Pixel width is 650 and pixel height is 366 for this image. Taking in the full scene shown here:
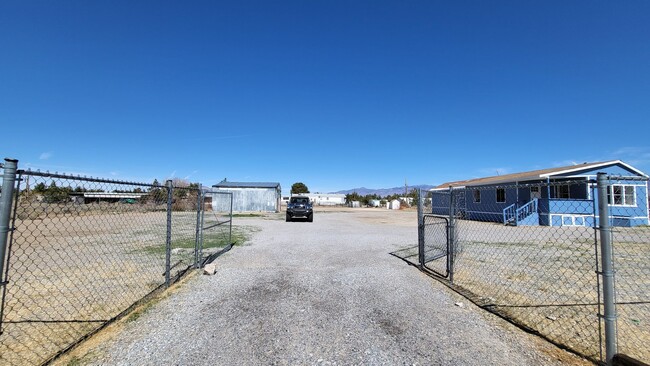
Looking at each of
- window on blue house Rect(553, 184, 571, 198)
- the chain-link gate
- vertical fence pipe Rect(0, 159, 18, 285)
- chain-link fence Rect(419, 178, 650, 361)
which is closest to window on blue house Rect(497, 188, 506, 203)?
window on blue house Rect(553, 184, 571, 198)

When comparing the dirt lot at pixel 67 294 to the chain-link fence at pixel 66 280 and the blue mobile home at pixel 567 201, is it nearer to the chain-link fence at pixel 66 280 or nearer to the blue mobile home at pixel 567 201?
the chain-link fence at pixel 66 280

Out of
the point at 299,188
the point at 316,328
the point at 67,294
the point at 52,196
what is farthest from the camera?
the point at 299,188

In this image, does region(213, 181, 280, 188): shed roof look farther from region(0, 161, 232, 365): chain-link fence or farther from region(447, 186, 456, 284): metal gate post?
region(447, 186, 456, 284): metal gate post

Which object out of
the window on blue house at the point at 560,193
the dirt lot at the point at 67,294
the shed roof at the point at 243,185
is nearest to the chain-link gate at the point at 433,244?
the dirt lot at the point at 67,294

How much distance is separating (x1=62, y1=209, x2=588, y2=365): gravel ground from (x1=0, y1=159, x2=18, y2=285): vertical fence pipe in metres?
1.26

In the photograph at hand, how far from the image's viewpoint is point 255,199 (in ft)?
117

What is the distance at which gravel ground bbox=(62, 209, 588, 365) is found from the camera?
10.1 feet

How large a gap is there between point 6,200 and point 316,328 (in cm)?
319

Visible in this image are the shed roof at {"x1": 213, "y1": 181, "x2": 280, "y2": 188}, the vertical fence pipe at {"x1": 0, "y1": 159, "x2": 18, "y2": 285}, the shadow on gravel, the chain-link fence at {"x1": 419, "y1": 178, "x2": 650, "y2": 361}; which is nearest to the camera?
the vertical fence pipe at {"x1": 0, "y1": 159, "x2": 18, "y2": 285}

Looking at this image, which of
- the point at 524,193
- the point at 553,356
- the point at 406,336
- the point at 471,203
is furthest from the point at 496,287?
the point at 471,203

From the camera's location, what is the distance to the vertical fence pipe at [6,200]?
2545mm

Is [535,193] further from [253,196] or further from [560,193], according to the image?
[253,196]

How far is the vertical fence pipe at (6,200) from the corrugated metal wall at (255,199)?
3326cm

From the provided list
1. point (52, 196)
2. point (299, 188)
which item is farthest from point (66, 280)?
point (299, 188)
